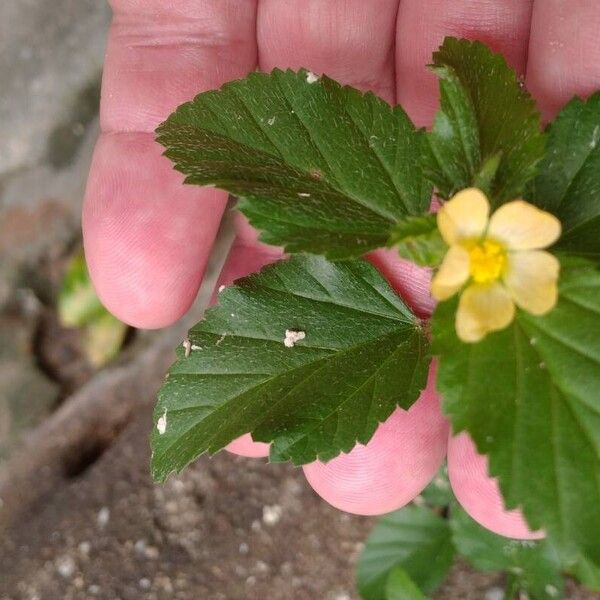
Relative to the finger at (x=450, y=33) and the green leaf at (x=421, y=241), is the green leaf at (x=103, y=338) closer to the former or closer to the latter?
the finger at (x=450, y=33)

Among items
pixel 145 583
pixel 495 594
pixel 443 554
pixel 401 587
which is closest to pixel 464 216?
pixel 401 587

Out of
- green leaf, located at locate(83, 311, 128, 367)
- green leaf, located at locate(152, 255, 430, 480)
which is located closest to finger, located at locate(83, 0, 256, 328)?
green leaf, located at locate(152, 255, 430, 480)

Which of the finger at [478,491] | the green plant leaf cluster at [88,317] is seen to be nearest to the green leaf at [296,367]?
the finger at [478,491]

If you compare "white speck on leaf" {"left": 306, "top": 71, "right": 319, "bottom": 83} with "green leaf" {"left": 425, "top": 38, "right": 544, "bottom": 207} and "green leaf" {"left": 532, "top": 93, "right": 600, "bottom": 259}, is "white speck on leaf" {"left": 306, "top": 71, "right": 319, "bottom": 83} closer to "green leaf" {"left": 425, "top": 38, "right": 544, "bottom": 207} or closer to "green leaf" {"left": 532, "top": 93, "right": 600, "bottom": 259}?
"green leaf" {"left": 425, "top": 38, "right": 544, "bottom": 207}

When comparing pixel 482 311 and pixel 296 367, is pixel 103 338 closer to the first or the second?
pixel 296 367

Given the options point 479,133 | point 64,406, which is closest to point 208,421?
point 479,133

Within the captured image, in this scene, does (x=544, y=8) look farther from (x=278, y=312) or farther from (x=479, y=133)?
(x=278, y=312)
